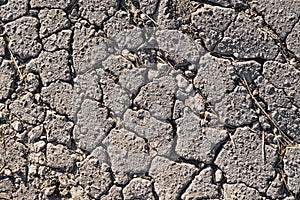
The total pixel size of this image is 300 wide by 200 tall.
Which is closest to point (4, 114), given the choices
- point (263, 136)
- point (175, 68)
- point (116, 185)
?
Answer: point (116, 185)

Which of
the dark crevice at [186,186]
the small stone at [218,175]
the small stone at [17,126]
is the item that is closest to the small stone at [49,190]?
the small stone at [17,126]

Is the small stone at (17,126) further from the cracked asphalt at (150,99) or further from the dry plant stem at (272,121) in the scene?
the dry plant stem at (272,121)

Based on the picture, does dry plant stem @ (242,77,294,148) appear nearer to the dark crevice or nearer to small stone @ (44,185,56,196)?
the dark crevice

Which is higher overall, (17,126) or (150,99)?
(150,99)

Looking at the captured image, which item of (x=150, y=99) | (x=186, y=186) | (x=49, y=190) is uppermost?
(x=150, y=99)

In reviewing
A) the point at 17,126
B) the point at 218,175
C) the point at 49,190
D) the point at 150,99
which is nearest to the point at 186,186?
the point at 218,175

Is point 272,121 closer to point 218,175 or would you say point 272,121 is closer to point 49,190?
Answer: point 218,175

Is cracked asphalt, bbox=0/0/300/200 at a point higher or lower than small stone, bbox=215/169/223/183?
higher

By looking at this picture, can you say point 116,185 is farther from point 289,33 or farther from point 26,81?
point 289,33

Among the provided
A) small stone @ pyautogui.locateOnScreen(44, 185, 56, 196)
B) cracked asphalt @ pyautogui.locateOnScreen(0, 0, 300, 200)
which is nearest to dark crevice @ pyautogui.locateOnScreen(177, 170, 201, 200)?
cracked asphalt @ pyautogui.locateOnScreen(0, 0, 300, 200)
